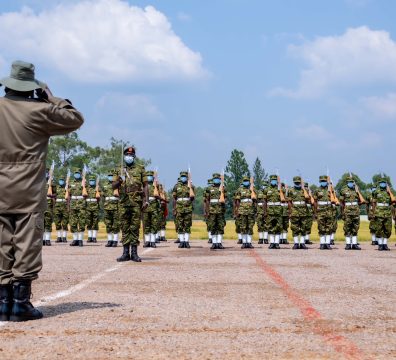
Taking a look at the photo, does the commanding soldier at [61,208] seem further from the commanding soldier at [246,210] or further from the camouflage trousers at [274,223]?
the camouflage trousers at [274,223]

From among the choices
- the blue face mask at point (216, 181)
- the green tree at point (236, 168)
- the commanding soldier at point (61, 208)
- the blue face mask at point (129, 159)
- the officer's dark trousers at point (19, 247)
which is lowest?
the officer's dark trousers at point (19, 247)

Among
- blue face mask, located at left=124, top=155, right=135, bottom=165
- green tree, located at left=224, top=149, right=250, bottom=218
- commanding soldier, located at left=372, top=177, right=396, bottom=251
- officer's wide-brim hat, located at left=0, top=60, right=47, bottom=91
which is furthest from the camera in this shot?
green tree, located at left=224, top=149, right=250, bottom=218

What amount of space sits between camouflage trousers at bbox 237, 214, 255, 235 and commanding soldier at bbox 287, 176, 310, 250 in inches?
59.2

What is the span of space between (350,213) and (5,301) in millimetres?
16209

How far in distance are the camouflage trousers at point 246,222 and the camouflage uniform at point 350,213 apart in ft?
9.81

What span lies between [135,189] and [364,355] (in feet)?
30.7

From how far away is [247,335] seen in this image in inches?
201

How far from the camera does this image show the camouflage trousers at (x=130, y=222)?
13.3m

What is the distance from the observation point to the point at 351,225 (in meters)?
20.3

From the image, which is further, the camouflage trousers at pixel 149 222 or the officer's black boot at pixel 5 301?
the camouflage trousers at pixel 149 222

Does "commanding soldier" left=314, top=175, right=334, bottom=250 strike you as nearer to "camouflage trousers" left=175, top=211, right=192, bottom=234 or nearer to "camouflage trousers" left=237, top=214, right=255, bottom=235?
"camouflage trousers" left=237, top=214, right=255, bottom=235

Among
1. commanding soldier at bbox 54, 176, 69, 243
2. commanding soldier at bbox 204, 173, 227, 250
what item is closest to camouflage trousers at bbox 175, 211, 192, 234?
commanding soldier at bbox 204, 173, 227, 250

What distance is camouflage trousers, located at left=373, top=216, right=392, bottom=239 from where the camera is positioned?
19984 millimetres

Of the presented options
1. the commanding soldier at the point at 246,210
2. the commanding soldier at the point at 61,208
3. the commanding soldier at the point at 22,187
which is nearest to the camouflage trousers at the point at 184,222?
the commanding soldier at the point at 246,210
